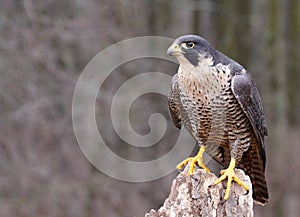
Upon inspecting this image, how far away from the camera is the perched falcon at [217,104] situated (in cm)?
421

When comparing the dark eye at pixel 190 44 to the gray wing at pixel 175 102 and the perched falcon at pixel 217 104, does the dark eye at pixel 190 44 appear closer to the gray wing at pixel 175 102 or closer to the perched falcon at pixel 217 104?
the perched falcon at pixel 217 104

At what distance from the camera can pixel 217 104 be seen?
14.1 feet

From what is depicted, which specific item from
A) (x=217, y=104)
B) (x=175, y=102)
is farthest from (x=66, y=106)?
(x=217, y=104)

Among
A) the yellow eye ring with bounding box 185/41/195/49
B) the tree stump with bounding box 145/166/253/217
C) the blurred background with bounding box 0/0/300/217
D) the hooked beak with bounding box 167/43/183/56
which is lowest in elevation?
the tree stump with bounding box 145/166/253/217

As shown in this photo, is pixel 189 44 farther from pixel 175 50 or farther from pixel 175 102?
pixel 175 102

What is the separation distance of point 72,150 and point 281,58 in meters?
6.37

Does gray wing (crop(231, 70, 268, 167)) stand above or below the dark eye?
below

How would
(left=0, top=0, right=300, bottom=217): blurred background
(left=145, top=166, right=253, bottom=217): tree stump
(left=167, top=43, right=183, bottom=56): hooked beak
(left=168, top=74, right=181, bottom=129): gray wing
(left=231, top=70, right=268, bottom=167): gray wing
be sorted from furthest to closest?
(left=0, top=0, right=300, bottom=217): blurred background
(left=168, top=74, right=181, bottom=129): gray wing
(left=231, top=70, right=268, bottom=167): gray wing
(left=167, top=43, right=183, bottom=56): hooked beak
(left=145, top=166, right=253, bottom=217): tree stump

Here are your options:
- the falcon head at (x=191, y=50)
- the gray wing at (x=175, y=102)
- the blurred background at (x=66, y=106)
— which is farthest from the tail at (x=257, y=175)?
the blurred background at (x=66, y=106)

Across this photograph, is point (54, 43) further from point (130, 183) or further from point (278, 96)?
point (278, 96)

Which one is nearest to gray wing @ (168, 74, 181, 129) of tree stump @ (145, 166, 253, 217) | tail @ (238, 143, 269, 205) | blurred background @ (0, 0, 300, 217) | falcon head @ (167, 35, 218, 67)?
falcon head @ (167, 35, 218, 67)

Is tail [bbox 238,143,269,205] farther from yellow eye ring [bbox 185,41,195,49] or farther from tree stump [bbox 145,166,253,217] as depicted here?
yellow eye ring [bbox 185,41,195,49]

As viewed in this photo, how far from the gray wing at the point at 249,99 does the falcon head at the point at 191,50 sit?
28cm

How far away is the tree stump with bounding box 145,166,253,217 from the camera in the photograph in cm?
399
